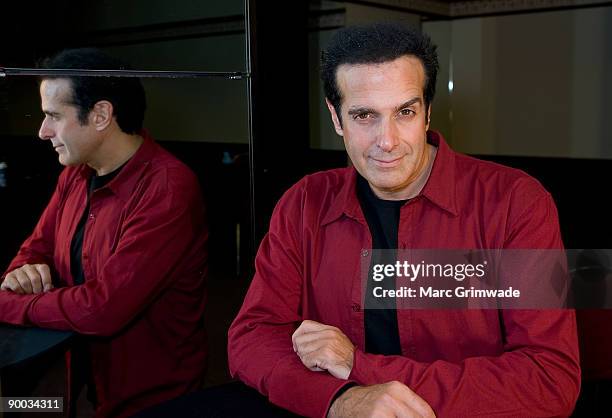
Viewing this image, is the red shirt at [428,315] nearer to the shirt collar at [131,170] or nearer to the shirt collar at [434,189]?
the shirt collar at [434,189]

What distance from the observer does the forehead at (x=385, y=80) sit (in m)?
1.16

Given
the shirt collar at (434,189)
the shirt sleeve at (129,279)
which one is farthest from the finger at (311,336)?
the shirt sleeve at (129,279)

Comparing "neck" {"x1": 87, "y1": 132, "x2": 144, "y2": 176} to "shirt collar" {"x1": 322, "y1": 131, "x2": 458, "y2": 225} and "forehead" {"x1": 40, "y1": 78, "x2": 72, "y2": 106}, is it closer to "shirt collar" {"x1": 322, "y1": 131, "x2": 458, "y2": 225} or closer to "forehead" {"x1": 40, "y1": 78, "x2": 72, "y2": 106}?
"forehead" {"x1": 40, "y1": 78, "x2": 72, "y2": 106}

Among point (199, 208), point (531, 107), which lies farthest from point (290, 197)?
point (531, 107)

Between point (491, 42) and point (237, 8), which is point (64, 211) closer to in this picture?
point (237, 8)

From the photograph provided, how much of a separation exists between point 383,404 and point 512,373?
0.20 meters

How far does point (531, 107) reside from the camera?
577cm

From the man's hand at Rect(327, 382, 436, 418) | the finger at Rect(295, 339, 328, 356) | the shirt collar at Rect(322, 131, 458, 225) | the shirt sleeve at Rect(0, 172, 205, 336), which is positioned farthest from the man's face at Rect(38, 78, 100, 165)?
the man's hand at Rect(327, 382, 436, 418)

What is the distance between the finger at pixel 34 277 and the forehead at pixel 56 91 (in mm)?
340

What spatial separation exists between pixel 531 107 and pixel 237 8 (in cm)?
459

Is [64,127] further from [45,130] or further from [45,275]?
[45,275]

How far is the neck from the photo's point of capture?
4.89ft

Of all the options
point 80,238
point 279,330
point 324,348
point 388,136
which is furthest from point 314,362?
point 80,238

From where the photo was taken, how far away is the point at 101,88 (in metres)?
1.47
